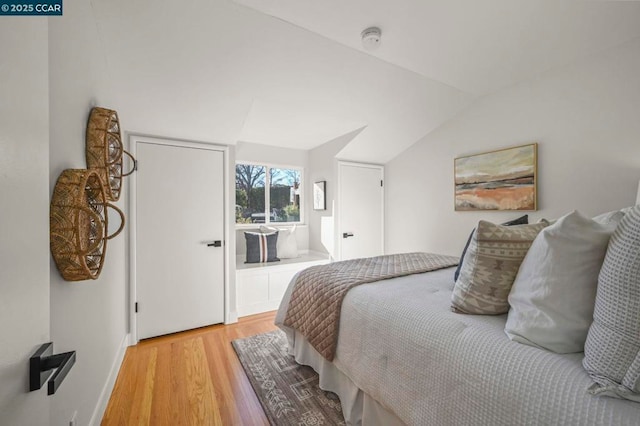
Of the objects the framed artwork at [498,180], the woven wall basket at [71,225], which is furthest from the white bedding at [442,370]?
the framed artwork at [498,180]

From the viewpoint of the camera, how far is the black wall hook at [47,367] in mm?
533

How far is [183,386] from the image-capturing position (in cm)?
186

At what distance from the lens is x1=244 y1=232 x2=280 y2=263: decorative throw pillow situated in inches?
134

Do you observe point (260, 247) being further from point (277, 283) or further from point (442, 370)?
point (442, 370)

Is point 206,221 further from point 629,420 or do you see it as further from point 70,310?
point 629,420

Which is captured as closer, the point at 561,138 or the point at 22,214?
the point at 22,214

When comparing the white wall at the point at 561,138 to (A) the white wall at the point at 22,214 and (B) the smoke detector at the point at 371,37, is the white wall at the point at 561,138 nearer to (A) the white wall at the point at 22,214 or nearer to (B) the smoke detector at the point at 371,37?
(B) the smoke detector at the point at 371,37

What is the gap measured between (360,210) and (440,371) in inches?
117

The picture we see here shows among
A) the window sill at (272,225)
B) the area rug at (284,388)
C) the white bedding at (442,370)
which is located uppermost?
the window sill at (272,225)

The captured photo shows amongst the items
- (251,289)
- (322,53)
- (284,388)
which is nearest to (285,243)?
(251,289)

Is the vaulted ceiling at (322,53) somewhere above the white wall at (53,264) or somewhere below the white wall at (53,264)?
above

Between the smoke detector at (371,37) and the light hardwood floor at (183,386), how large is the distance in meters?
2.54

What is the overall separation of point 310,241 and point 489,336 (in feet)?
11.0

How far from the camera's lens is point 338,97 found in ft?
8.57
